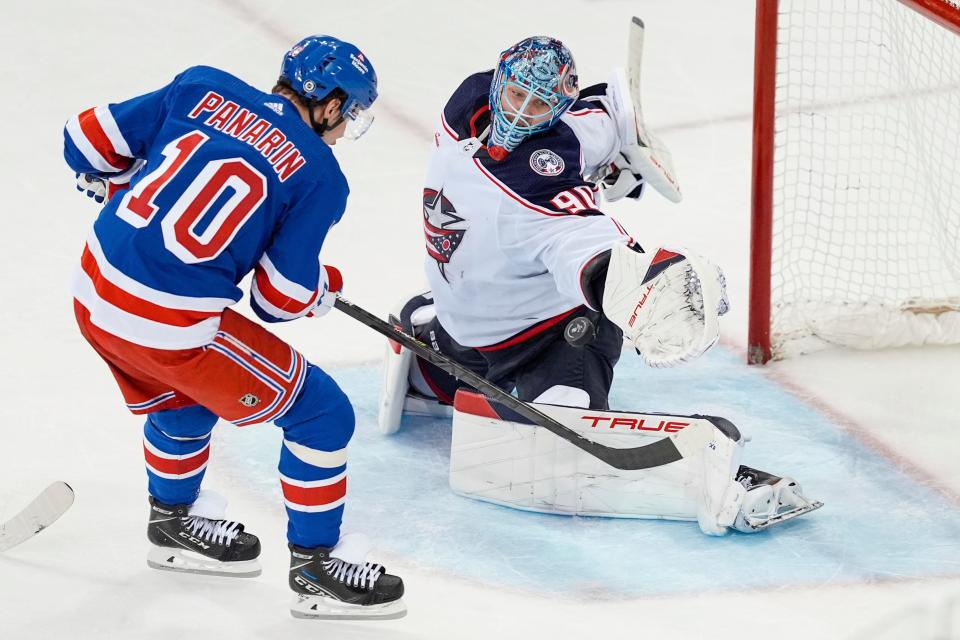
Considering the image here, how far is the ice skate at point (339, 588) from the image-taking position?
2572 mm

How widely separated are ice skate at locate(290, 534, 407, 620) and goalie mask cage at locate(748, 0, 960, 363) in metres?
1.50

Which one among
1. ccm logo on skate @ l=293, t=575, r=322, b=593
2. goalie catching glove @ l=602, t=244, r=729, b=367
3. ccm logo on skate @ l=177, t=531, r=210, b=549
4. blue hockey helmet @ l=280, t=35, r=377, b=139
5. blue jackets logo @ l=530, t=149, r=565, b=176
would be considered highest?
blue hockey helmet @ l=280, t=35, r=377, b=139

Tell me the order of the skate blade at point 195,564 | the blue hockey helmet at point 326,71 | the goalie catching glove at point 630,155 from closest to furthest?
the blue hockey helmet at point 326,71
the skate blade at point 195,564
the goalie catching glove at point 630,155

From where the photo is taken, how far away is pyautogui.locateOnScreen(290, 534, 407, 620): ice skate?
2572 millimetres

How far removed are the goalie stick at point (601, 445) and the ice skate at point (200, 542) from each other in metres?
0.49

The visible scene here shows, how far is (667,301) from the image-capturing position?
251 centimetres

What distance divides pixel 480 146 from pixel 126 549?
3.57 feet

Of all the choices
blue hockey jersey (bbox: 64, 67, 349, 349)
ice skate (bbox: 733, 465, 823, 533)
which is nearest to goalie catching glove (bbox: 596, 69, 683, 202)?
ice skate (bbox: 733, 465, 823, 533)

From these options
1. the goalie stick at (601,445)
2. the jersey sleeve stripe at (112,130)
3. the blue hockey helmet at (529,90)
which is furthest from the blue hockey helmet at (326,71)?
the goalie stick at (601,445)

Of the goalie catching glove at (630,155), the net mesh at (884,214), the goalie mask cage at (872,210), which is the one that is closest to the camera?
the goalie catching glove at (630,155)

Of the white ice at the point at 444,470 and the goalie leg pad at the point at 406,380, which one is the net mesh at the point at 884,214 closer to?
the white ice at the point at 444,470

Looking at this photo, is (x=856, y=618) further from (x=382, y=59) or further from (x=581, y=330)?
(x=382, y=59)

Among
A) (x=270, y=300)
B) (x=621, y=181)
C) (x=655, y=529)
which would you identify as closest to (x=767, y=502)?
(x=655, y=529)

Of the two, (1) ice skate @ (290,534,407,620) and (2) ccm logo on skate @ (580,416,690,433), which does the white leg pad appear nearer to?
(2) ccm logo on skate @ (580,416,690,433)
